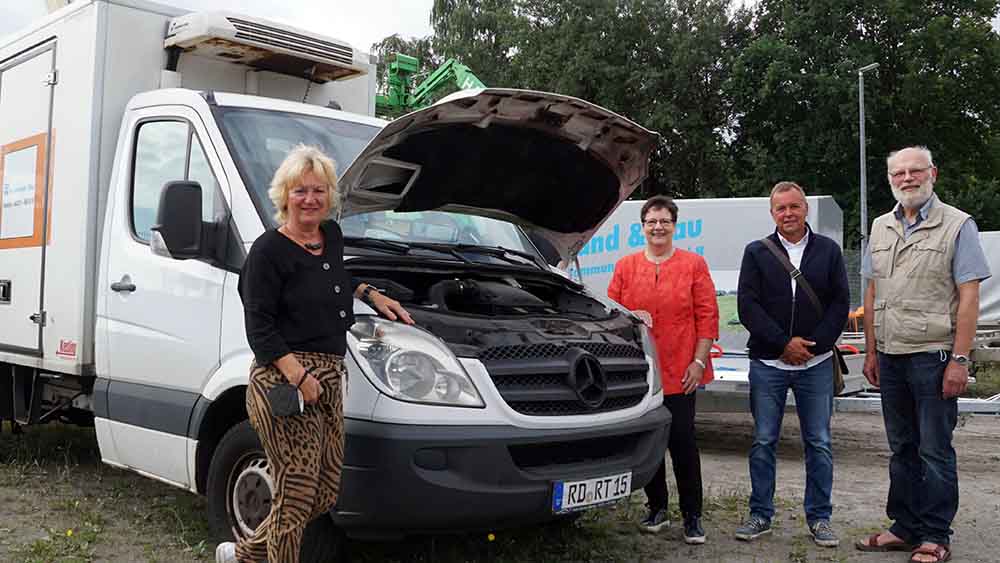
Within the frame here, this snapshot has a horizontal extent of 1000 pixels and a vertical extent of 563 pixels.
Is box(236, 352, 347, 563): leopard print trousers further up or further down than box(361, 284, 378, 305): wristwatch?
further down

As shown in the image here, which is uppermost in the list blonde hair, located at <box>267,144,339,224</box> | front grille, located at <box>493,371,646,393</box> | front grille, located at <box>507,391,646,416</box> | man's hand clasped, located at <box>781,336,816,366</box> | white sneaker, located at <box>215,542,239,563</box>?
blonde hair, located at <box>267,144,339,224</box>

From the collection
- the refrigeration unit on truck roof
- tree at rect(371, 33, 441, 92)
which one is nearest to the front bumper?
the refrigeration unit on truck roof

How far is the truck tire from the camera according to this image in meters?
3.86

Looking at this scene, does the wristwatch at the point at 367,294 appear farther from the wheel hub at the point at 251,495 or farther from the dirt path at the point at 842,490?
the dirt path at the point at 842,490

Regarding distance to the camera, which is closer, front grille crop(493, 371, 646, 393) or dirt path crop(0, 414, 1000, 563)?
front grille crop(493, 371, 646, 393)

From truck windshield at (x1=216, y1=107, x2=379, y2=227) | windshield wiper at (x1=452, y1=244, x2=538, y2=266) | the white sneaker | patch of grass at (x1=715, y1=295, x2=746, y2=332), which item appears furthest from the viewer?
patch of grass at (x1=715, y1=295, x2=746, y2=332)

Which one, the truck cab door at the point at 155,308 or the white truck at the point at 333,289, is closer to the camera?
the white truck at the point at 333,289

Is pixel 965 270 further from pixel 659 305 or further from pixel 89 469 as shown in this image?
pixel 89 469

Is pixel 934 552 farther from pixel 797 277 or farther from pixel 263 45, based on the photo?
pixel 263 45

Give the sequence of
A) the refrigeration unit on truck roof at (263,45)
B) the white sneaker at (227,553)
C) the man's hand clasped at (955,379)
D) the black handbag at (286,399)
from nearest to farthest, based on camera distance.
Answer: the black handbag at (286,399) < the white sneaker at (227,553) < the man's hand clasped at (955,379) < the refrigeration unit on truck roof at (263,45)

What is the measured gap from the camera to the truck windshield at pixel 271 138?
4.35 meters

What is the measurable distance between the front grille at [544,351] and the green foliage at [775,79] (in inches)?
1028

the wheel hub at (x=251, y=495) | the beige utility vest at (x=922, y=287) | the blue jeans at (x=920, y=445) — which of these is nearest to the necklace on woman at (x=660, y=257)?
the beige utility vest at (x=922, y=287)

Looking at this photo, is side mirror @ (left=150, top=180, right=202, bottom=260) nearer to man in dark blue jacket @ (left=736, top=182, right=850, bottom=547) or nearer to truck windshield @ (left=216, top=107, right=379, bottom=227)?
truck windshield @ (left=216, top=107, right=379, bottom=227)
